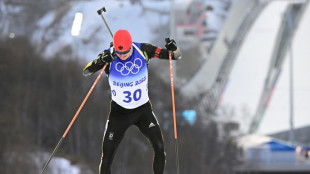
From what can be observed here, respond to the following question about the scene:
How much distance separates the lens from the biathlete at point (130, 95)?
25.3 ft

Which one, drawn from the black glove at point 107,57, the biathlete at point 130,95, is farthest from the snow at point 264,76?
the black glove at point 107,57

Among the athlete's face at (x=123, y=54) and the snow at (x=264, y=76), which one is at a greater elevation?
the snow at (x=264, y=76)

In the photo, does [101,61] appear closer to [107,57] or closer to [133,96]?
[107,57]

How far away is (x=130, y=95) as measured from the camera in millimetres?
7785

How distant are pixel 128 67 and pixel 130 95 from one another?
0.35 metres

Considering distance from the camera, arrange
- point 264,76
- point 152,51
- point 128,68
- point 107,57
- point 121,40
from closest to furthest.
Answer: point 121,40 < point 107,57 < point 128,68 < point 152,51 < point 264,76

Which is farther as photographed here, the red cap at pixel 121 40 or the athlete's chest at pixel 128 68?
the athlete's chest at pixel 128 68

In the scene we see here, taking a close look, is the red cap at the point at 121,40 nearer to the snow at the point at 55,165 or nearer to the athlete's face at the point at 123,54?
the athlete's face at the point at 123,54

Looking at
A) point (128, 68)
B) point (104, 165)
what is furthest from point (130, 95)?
point (104, 165)

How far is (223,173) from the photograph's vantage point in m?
40.7

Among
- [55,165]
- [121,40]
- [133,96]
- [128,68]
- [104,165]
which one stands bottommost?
[104,165]

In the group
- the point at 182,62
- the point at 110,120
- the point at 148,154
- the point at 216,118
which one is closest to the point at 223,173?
the point at 148,154

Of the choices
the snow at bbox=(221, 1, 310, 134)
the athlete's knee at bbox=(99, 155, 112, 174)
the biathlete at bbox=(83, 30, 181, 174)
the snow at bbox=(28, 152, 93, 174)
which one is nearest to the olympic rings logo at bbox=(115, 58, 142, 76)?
the biathlete at bbox=(83, 30, 181, 174)

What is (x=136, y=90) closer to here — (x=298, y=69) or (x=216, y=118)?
(x=216, y=118)
